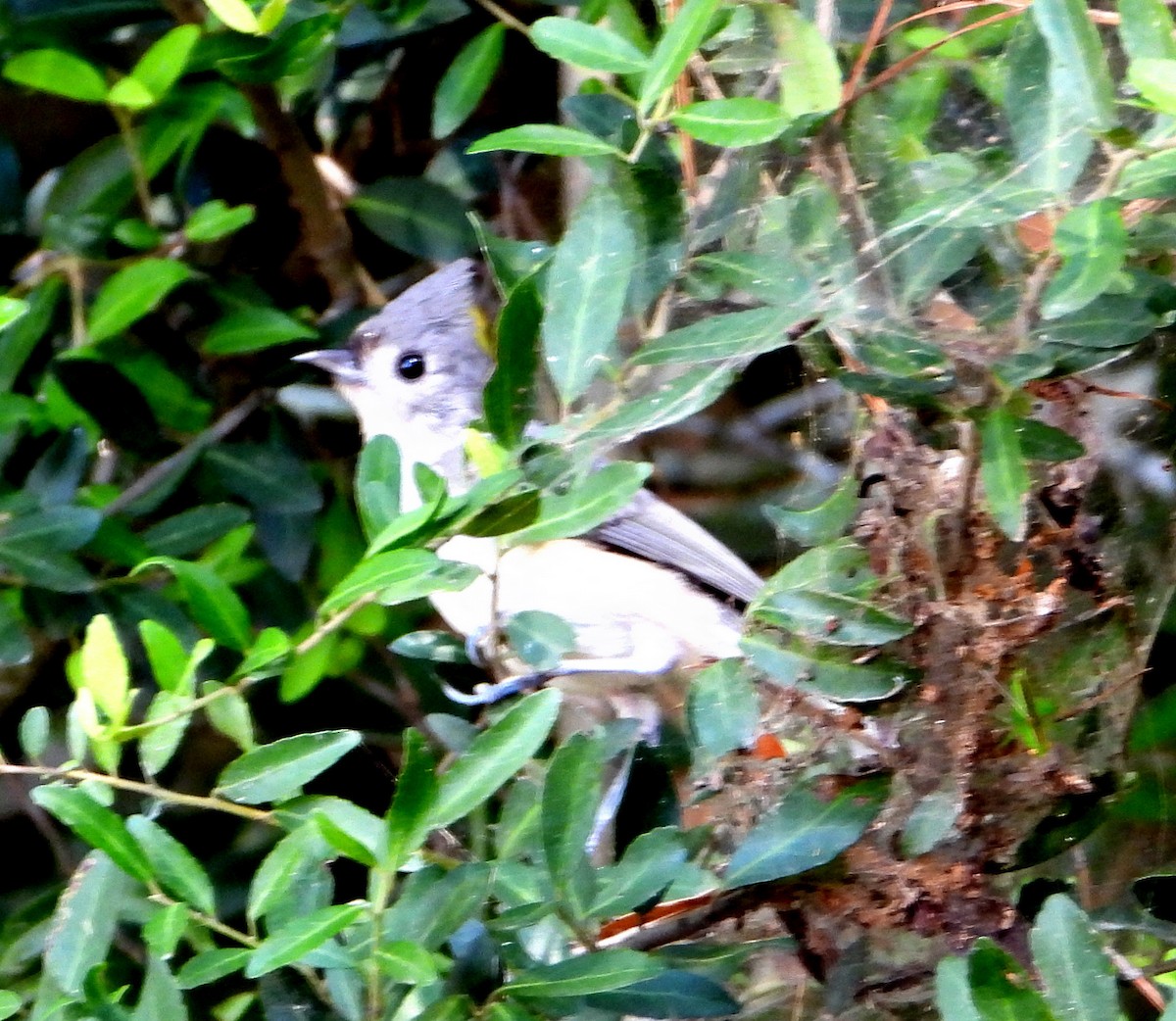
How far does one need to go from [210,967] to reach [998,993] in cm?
61

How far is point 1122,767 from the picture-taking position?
3.89 ft

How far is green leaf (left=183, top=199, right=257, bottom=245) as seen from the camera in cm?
197

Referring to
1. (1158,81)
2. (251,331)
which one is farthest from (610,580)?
(1158,81)

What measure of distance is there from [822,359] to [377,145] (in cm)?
170

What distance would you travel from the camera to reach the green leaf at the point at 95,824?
3.45 feet

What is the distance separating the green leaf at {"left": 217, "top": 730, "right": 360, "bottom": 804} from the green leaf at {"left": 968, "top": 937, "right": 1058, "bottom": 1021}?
0.52 m

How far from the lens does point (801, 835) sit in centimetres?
108

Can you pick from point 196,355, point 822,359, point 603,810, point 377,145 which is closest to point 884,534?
point 822,359

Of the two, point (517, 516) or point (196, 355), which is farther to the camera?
point (196, 355)

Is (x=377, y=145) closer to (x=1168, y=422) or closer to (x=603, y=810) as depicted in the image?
(x=603, y=810)

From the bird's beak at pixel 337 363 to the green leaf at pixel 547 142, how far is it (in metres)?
1.18

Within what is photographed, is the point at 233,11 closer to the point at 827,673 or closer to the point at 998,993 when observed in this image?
the point at 827,673

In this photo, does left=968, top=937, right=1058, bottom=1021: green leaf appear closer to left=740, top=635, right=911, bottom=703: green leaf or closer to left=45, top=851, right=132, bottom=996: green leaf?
left=740, top=635, right=911, bottom=703: green leaf

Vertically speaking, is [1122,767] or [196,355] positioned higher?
[196,355]
